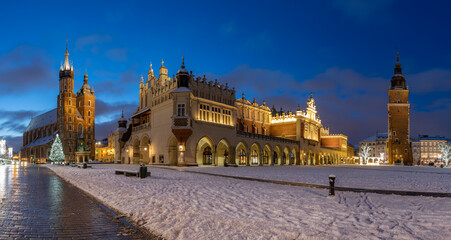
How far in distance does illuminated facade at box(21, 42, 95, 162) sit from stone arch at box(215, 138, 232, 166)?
231ft

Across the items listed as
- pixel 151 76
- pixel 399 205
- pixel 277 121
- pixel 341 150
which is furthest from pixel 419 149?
pixel 399 205

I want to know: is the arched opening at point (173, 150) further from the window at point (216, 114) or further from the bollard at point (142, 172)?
the bollard at point (142, 172)

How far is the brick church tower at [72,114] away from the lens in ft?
370

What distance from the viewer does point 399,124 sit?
285 feet

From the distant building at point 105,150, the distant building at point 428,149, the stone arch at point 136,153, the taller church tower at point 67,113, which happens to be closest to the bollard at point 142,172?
the stone arch at point 136,153

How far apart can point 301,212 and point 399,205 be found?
166 inches

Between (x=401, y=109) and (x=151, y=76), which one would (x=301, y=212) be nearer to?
(x=151, y=76)

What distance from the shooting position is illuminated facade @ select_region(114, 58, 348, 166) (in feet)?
152

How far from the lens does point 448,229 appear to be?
748 cm

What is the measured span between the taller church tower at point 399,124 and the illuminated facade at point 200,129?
2814 centimetres

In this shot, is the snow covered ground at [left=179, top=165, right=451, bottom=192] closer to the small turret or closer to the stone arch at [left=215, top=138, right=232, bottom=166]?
the stone arch at [left=215, top=138, right=232, bottom=166]

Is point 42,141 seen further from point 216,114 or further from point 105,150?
point 216,114

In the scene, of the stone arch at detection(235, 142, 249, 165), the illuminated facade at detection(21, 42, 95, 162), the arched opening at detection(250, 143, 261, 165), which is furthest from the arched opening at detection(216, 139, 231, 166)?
the illuminated facade at detection(21, 42, 95, 162)

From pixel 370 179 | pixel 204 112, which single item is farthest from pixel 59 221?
pixel 204 112
